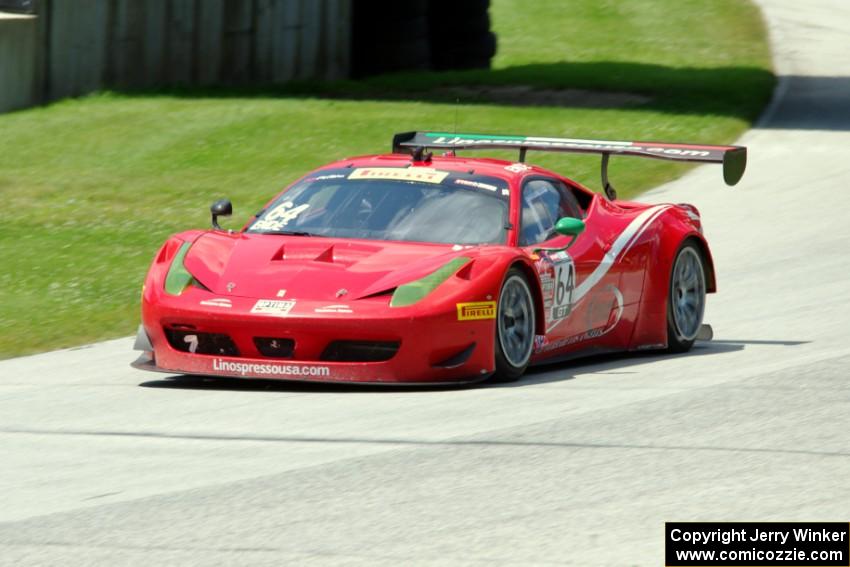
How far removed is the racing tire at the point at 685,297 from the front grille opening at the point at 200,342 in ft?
10.7

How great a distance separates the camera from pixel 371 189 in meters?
10.5

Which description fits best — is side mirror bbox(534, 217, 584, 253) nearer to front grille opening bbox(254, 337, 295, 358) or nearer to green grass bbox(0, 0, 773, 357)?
front grille opening bbox(254, 337, 295, 358)

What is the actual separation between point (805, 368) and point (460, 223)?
211 centimetres

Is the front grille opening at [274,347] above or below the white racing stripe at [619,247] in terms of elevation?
below

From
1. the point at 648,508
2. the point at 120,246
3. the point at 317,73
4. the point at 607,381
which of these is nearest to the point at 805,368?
the point at 607,381

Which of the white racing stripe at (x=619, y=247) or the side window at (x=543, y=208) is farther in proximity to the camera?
the white racing stripe at (x=619, y=247)

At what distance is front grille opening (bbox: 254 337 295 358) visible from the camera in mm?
9242

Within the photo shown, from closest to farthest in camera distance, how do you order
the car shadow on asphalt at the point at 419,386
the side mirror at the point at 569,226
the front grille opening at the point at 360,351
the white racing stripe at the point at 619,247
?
the front grille opening at the point at 360,351 → the car shadow on asphalt at the point at 419,386 → the side mirror at the point at 569,226 → the white racing stripe at the point at 619,247

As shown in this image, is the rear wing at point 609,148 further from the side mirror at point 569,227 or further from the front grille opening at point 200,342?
the front grille opening at point 200,342

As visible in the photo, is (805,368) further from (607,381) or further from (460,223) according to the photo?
(460,223)

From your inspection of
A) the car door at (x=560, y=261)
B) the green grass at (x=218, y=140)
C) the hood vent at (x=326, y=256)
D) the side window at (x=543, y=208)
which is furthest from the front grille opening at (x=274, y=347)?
the green grass at (x=218, y=140)

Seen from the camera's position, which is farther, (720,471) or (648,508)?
(720,471)

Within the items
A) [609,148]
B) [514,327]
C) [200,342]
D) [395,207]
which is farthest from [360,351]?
[609,148]

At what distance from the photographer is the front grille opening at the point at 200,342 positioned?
30.7ft
